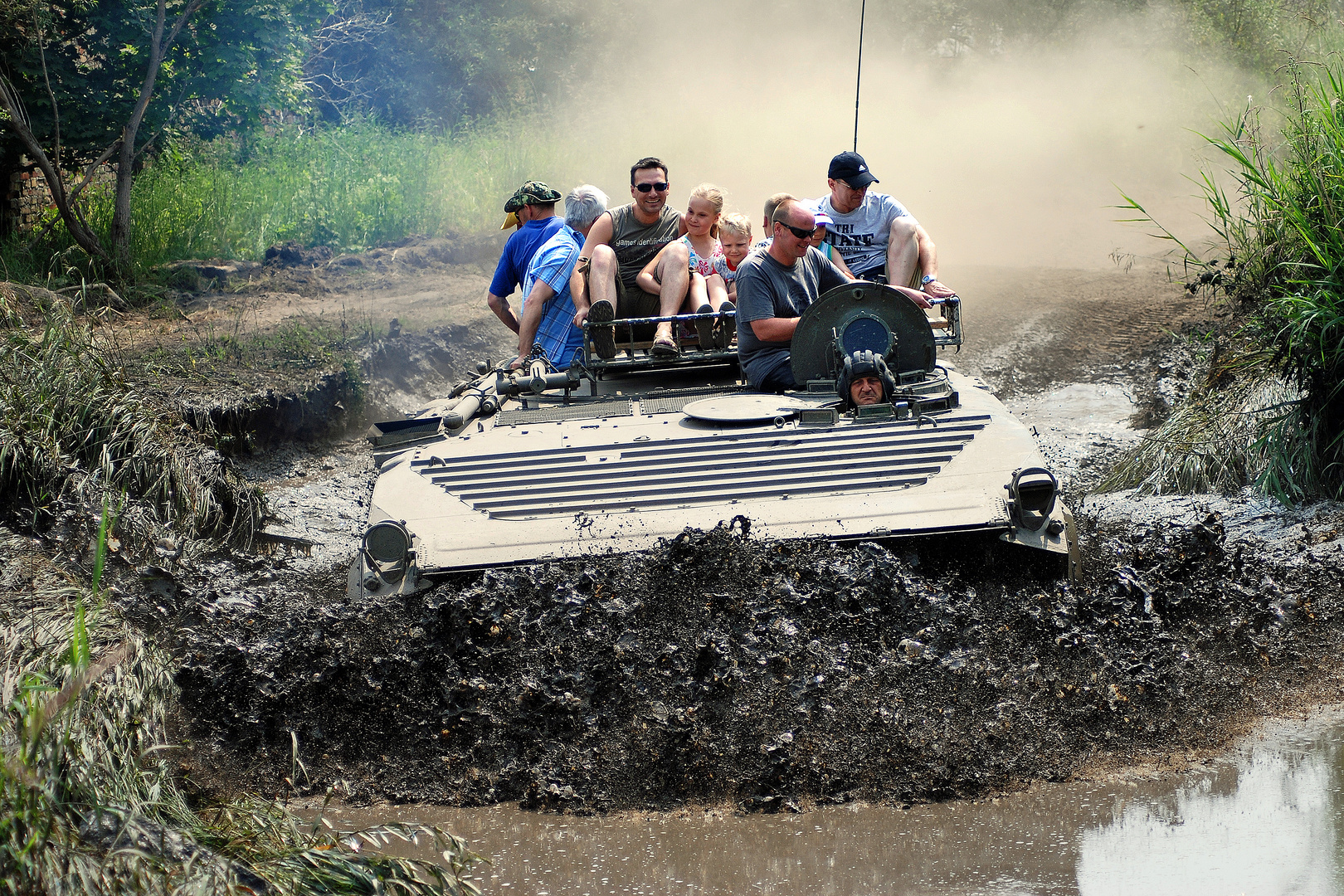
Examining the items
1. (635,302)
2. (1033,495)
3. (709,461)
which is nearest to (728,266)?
(635,302)

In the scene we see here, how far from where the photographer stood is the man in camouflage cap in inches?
310

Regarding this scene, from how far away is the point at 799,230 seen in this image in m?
5.64

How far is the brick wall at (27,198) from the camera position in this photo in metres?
12.3

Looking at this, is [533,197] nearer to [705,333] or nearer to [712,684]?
[705,333]

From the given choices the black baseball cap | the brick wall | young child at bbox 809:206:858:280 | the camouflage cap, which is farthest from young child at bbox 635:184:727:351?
the brick wall

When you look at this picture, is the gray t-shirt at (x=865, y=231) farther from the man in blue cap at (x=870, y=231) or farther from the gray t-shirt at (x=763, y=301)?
the gray t-shirt at (x=763, y=301)

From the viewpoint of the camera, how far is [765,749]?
3846 mm

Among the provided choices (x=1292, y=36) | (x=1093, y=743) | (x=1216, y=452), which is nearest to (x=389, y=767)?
(x=1093, y=743)

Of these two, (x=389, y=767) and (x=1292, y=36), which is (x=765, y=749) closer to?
(x=389, y=767)

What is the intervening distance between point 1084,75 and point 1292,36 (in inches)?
174

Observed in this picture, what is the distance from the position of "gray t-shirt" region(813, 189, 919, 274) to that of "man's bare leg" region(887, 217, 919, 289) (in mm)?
124

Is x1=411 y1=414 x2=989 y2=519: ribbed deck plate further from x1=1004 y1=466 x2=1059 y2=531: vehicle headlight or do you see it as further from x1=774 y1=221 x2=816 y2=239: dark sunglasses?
x1=774 y1=221 x2=816 y2=239: dark sunglasses

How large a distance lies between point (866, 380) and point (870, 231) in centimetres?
225

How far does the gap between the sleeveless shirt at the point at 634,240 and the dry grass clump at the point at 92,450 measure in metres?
2.69
